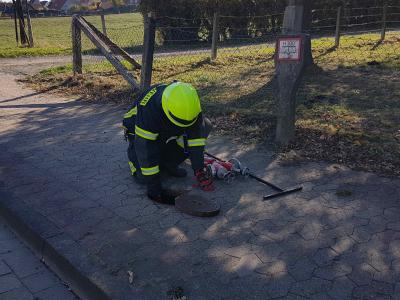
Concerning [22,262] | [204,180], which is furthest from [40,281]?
[204,180]

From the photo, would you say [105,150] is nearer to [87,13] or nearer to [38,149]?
[38,149]

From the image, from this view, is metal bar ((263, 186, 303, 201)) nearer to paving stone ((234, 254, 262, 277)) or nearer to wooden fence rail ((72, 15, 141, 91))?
paving stone ((234, 254, 262, 277))

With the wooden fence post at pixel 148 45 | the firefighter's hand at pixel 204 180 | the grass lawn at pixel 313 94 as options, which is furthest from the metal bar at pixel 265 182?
the wooden fence post at pixel 148 45

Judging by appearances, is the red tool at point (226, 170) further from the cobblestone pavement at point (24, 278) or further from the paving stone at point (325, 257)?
the cobblestone pavement at point (24, 278)

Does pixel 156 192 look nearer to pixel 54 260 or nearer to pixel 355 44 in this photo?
pixel 54 260

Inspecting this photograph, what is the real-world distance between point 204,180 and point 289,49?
5.86 feet

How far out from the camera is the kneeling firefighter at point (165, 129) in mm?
3753

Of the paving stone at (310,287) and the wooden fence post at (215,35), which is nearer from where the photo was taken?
the paving stone at (310,287)

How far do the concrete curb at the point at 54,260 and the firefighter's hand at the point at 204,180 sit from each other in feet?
5.05

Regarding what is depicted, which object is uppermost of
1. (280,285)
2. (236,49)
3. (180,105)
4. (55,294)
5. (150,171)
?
(180,105)

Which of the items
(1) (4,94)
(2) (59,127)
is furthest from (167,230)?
(1) (4,94)

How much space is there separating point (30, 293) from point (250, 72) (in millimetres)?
8379

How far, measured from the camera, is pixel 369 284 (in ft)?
9.50

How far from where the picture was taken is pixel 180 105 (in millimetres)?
3709
